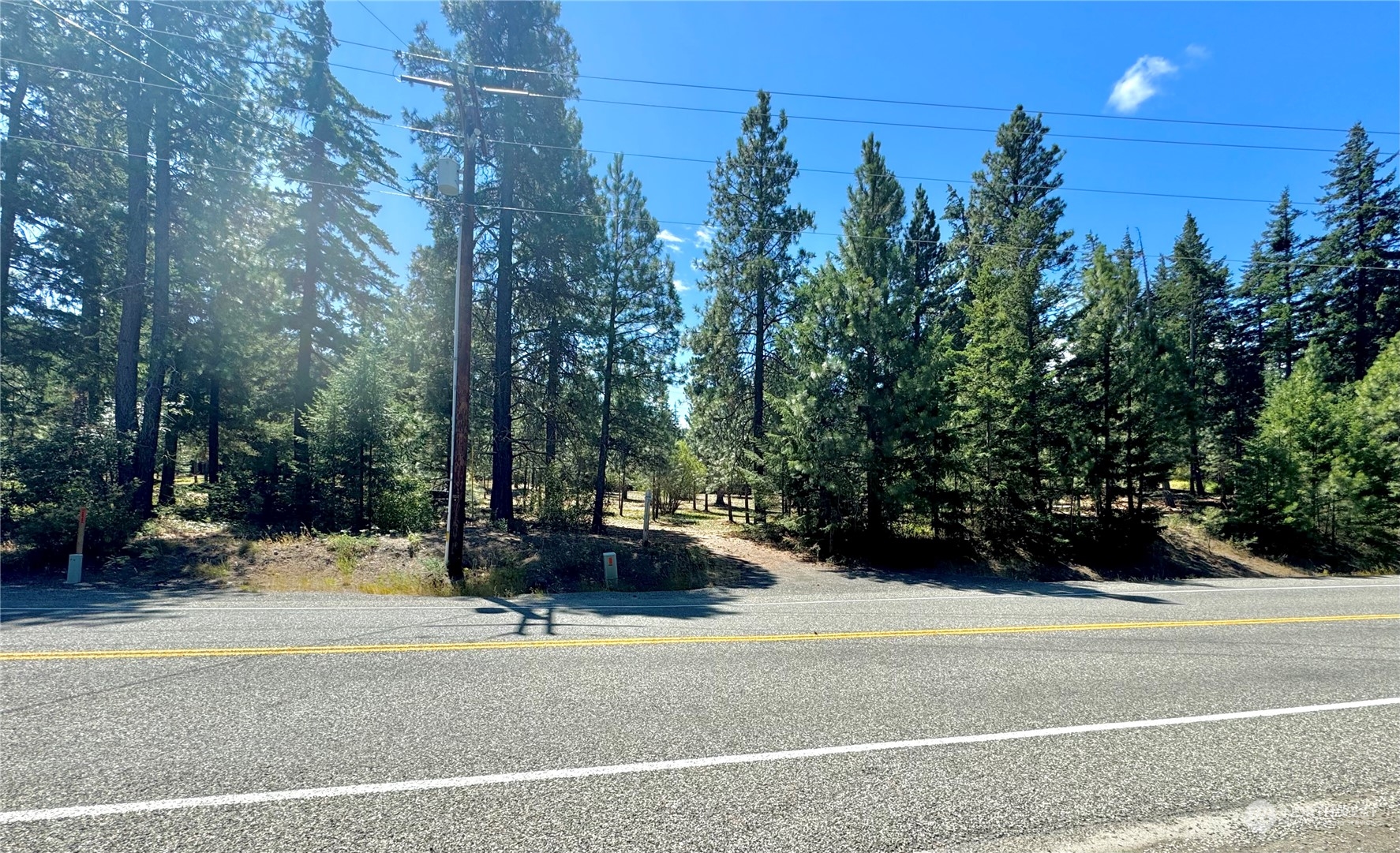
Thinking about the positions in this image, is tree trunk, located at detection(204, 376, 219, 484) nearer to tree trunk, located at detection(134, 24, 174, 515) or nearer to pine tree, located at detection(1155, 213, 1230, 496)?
tree trunk, located at detection(134, 24, 174, 515)

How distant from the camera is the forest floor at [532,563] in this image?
1041cm

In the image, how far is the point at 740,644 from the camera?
20.5ft

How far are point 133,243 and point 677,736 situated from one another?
19590 millimetres

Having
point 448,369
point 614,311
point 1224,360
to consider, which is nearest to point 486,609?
point 448,369

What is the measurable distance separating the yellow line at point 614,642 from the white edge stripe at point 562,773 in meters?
2.74

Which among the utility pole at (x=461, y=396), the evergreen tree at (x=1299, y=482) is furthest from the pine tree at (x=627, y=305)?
the evergreen tree at (x=1299, y=482)

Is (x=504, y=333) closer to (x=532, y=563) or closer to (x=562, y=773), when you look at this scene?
(x=532, y=563)

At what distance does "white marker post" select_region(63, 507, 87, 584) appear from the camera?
971 centimetres

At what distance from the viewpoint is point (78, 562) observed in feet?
32.2

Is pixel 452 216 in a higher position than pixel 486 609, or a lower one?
higher

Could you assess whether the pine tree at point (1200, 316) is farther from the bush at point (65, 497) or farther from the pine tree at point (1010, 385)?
the bush at point (65, 497)

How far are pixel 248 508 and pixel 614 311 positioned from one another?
1225 centimetres

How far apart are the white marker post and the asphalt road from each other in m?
3.16

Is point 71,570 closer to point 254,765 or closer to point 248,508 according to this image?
point 248,508
